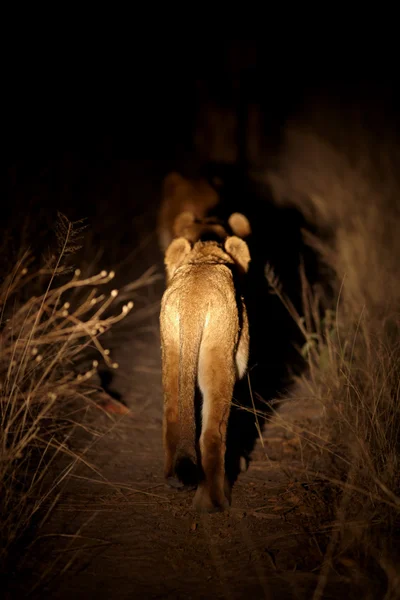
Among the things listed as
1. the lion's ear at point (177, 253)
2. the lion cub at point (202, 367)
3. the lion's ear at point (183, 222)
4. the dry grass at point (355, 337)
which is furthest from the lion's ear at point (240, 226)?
the lion cub at point (202, 367)

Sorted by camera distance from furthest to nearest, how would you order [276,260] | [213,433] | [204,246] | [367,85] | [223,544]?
[367,85]
[276,260]
[204,246]
[213,433]
[223,544]

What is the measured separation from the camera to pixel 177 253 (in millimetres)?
4406

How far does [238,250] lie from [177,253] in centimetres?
48

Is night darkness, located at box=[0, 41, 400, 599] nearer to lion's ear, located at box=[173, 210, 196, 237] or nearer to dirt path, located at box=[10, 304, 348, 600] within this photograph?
dirt path, located at box=[10, 304, 348, 600]

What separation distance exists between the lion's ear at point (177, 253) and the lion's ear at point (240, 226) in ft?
2.46

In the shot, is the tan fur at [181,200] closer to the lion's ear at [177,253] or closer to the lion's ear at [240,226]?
the lion's ear at [240,226]

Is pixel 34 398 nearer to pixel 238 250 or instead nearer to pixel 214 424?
pixel 214 424

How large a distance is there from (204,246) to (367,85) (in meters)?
5.45

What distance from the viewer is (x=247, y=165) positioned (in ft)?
25.5

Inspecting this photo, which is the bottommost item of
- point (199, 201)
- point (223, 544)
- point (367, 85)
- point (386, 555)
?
point (223, 544)

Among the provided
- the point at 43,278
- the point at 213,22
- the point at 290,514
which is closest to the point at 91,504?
the point at 290,514

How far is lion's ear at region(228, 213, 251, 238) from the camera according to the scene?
4945mm

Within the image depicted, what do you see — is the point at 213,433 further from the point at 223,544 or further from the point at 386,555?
the point at 386,555

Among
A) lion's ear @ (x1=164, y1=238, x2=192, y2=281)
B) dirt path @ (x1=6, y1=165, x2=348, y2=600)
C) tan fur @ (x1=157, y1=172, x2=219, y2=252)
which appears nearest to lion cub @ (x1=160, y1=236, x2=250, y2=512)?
dirt path @ (x1=6, y1=165, x2=348, y2=600)
